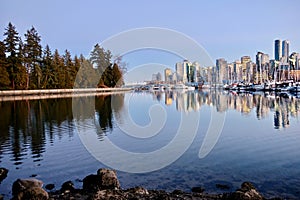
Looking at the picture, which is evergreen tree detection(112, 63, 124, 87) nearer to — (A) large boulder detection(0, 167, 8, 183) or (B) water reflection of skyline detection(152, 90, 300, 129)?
(B) water reflection of skyline detection(152, 90, 300, 129)

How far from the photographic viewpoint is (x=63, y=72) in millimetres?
97125

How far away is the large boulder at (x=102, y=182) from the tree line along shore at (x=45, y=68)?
4832 cm

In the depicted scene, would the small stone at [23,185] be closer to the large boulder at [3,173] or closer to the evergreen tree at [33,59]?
the large boulder at [3,173]

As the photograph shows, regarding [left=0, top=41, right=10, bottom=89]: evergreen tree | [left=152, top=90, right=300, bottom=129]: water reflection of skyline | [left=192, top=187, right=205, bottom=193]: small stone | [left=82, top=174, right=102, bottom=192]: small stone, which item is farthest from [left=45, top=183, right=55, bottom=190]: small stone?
[left=0, top=41, right=10, bottom=89]: evergreen tree

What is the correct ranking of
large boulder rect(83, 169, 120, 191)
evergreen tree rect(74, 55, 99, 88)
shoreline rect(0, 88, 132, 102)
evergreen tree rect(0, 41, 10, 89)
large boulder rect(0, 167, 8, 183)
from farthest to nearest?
1. evergreen tree rect(74, 55, 99, 88)
2. evergreen tree rect(0, 41, 10, 89)
3. shoreline rect(0, 88, 132, 102)
4. large boulder rect(0, 167, 8, 183)
5. large boulder rect(83, 169, 120, 191)

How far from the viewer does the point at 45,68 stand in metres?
90.6

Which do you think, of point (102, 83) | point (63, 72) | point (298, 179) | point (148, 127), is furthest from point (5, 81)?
point (298, 179)

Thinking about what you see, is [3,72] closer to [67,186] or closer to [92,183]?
[67,186]

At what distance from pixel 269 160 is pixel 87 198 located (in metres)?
9.76

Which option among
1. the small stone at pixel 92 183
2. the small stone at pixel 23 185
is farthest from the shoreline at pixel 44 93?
the small stone at pixel 92 183

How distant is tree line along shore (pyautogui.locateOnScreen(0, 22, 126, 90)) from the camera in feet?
257

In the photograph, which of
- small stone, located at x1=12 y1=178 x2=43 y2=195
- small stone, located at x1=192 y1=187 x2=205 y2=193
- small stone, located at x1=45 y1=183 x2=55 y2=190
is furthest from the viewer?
small stone, located at x1=45 y1=183 x2=55 y2=190

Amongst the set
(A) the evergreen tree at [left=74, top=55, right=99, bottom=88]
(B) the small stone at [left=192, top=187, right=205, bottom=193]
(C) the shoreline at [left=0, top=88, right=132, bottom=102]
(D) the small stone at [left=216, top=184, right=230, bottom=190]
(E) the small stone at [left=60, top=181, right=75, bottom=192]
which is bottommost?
(D) the small stone at [left=216, top=184, right=230, bottom=190]

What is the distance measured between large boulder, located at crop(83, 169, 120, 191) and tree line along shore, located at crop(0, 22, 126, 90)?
48320 mm
